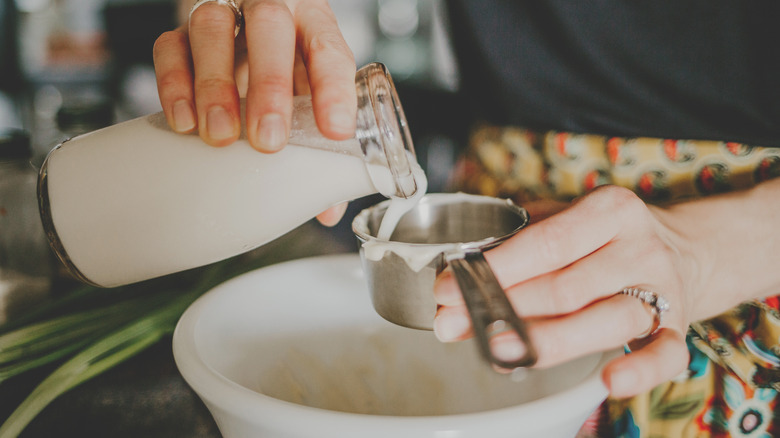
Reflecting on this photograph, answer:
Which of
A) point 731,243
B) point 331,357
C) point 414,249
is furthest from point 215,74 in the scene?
point 731,243

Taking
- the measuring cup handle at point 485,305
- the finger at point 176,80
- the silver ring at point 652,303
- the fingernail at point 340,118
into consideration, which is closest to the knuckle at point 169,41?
the finger at point 176,80

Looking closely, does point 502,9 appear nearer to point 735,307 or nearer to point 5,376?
point 735,307

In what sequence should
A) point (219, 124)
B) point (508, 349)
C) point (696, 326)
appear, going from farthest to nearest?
point (696, 326) → point (219, 124) → point (508, 349)

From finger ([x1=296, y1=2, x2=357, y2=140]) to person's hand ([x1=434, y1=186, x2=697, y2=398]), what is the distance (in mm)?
148

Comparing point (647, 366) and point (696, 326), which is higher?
point (647, 366)

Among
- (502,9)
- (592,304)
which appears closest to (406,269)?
(592,304)

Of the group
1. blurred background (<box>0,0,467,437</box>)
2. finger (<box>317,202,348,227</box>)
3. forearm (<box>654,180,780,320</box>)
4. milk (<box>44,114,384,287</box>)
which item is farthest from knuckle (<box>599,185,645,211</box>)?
blurred background (<box>0,0,467,437</box>)

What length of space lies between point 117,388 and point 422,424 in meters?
0.39

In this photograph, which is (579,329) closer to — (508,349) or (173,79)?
(508,349)

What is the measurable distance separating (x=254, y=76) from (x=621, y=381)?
0.37 m

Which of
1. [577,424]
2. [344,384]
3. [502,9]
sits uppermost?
[502,9]

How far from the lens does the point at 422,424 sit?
1.06ft

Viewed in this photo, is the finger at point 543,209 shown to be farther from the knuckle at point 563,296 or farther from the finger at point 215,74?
the finger at point 215,74

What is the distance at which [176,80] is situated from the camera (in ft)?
1.60
